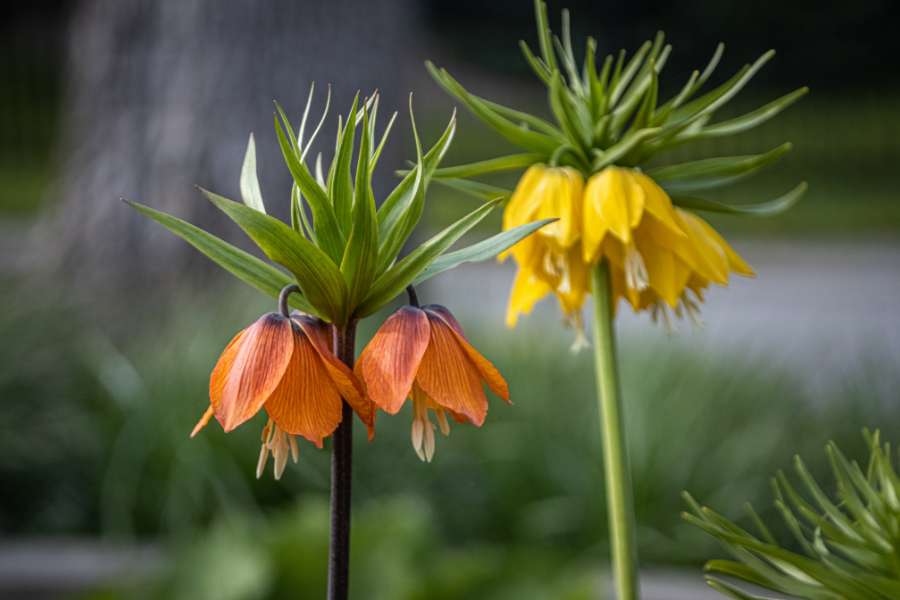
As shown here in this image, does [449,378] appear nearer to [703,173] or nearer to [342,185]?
[342,185]

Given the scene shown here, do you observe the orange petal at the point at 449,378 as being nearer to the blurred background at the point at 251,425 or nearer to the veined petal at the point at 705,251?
the veined petal at the point at 705,251

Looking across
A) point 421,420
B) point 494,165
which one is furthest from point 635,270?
point 421,420

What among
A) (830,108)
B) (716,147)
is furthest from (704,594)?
(830,108)

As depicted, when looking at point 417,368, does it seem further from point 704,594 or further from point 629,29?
point 629,29

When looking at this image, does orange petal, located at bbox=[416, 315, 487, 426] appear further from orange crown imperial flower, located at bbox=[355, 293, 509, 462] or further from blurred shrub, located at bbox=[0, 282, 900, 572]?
blurred shrub, located at bbox=[0, 282, 900, 572]

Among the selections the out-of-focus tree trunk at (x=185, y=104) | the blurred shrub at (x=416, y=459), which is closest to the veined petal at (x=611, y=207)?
the blurred shrub at (x=416, y=459)

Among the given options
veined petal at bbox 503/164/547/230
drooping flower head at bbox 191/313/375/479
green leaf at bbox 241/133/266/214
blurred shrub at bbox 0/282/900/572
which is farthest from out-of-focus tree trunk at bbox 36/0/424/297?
drooping flower head at bbox 191/313/375/479
